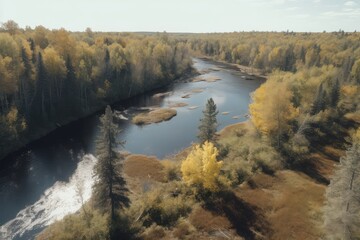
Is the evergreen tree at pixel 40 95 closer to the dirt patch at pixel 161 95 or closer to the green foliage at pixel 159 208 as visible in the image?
the green foliage at pixel 159 208

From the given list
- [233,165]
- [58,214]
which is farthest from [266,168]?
[58,214]

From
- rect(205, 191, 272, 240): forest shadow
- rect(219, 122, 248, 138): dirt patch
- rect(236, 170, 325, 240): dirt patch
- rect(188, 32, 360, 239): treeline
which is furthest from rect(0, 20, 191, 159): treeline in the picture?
rect(236, 170, 325, 240): dirt patch

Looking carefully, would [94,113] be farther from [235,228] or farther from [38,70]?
[235,228]

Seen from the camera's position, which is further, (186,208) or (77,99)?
(77,99)

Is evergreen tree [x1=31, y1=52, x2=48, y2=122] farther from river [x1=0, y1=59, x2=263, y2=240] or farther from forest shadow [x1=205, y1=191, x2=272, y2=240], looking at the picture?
forest shadow [x1=205, y1=191, x2=272, y2=240]

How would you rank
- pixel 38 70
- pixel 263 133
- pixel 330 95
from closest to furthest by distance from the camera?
pixel 263 133 < pixel 38 70 < pixel 330 95

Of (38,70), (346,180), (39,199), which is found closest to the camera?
(346,180)
